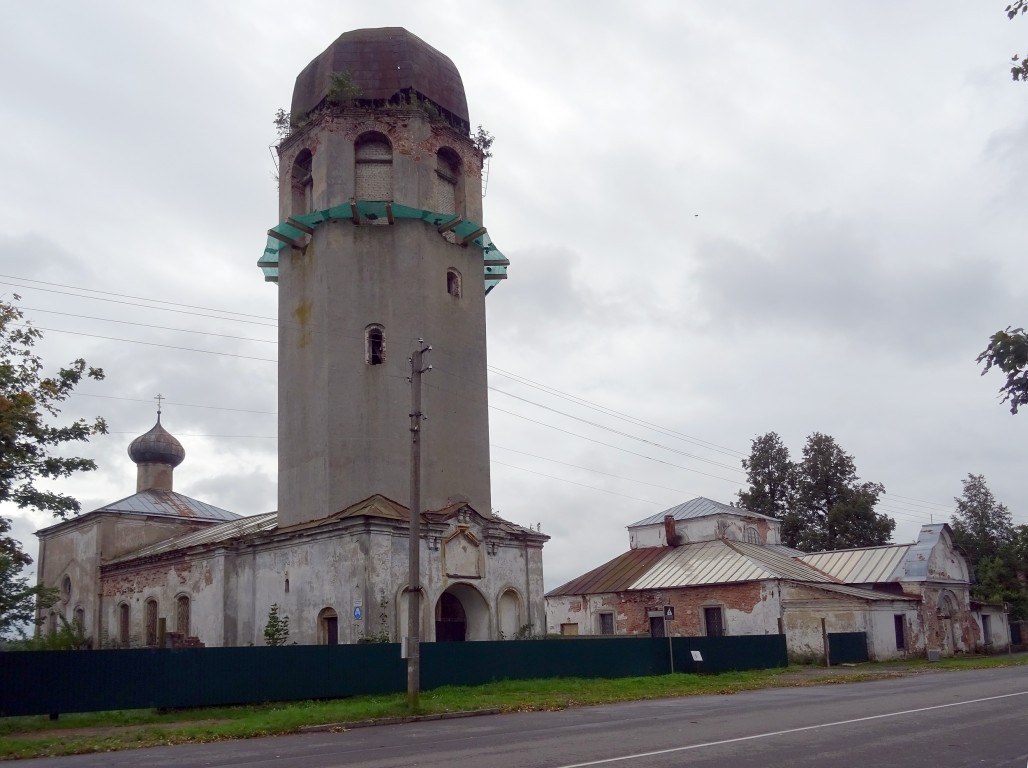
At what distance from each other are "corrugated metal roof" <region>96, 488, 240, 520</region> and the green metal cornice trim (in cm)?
1227

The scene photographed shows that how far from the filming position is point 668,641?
29.3 meters

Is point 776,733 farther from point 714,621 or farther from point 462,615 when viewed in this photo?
point 714,621

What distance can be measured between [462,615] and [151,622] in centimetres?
1187

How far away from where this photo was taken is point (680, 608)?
128 ft

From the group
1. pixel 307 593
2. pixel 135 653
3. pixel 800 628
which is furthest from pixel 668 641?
pixel 135 653

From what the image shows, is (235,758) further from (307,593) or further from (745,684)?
(745,684)

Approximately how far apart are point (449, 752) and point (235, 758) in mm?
3135

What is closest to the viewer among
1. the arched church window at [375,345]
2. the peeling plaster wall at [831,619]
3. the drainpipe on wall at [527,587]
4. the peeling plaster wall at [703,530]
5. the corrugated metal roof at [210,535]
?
the arched church window at [375,345]

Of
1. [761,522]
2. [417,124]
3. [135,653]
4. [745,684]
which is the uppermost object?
[417,124]

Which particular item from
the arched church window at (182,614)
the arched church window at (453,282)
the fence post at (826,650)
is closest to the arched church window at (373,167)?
the arched church window at (453,282)

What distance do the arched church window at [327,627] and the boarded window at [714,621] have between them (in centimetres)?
1852

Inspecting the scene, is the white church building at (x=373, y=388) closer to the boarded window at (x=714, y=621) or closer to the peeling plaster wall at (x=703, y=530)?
the boarded window at (x=714, y=621)

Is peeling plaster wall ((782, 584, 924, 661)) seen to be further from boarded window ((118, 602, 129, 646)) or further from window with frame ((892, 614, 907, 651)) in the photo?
boarded window ((118, 602, 129, 646))

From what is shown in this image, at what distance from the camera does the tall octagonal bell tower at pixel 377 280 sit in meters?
→ 27.0
